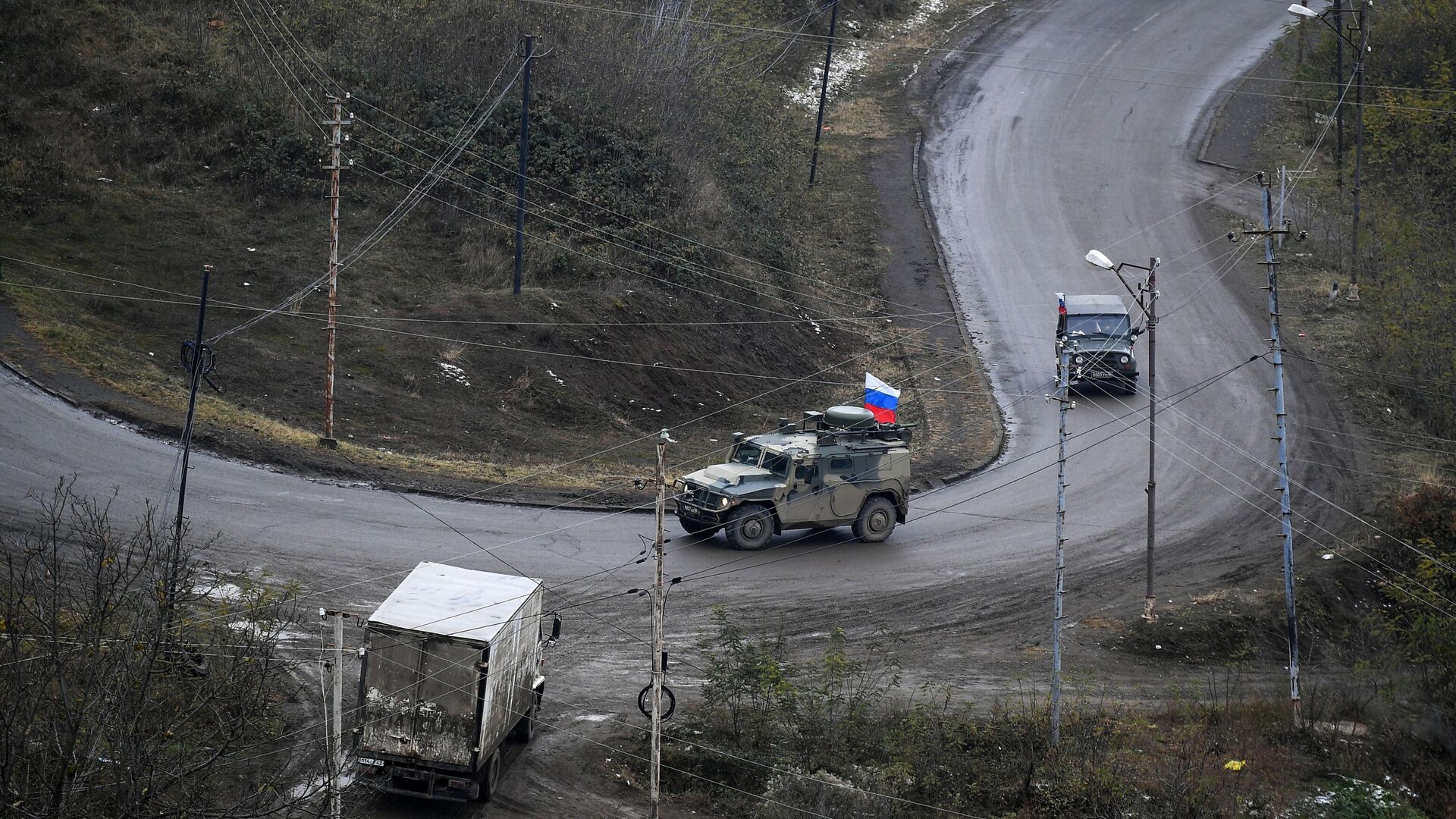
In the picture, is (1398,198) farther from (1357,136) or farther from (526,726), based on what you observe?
(526,726)

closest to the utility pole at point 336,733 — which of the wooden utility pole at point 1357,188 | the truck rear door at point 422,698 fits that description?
the truck rear door at point 422,698

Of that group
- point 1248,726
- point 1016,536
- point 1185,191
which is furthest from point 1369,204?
point 1248,726

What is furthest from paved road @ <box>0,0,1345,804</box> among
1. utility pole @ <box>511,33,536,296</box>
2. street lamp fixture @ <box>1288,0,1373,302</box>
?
utility pole @ <box>511,33,536,296</box>

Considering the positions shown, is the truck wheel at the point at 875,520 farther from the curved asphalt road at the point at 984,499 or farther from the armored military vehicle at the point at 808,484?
the curved asphalt road at the point at 984,499

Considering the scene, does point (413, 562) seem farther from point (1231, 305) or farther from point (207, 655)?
point (1231, 305)

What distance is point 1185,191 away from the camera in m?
50.9

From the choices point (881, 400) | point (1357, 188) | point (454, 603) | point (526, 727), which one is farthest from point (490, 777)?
point (1357, 188)

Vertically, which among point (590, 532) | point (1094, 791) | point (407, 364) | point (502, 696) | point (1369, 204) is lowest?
point (1094, 791)

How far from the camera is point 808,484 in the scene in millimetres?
26594

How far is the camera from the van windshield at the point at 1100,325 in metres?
37.4

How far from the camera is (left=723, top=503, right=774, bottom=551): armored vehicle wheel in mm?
25922

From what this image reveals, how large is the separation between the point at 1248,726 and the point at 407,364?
21885 mm

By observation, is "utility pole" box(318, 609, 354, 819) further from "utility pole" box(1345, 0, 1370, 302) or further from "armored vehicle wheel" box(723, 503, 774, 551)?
"utility pole" box(1345, 0, 1370, 302)

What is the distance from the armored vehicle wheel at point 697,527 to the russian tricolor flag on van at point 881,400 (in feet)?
15.2
